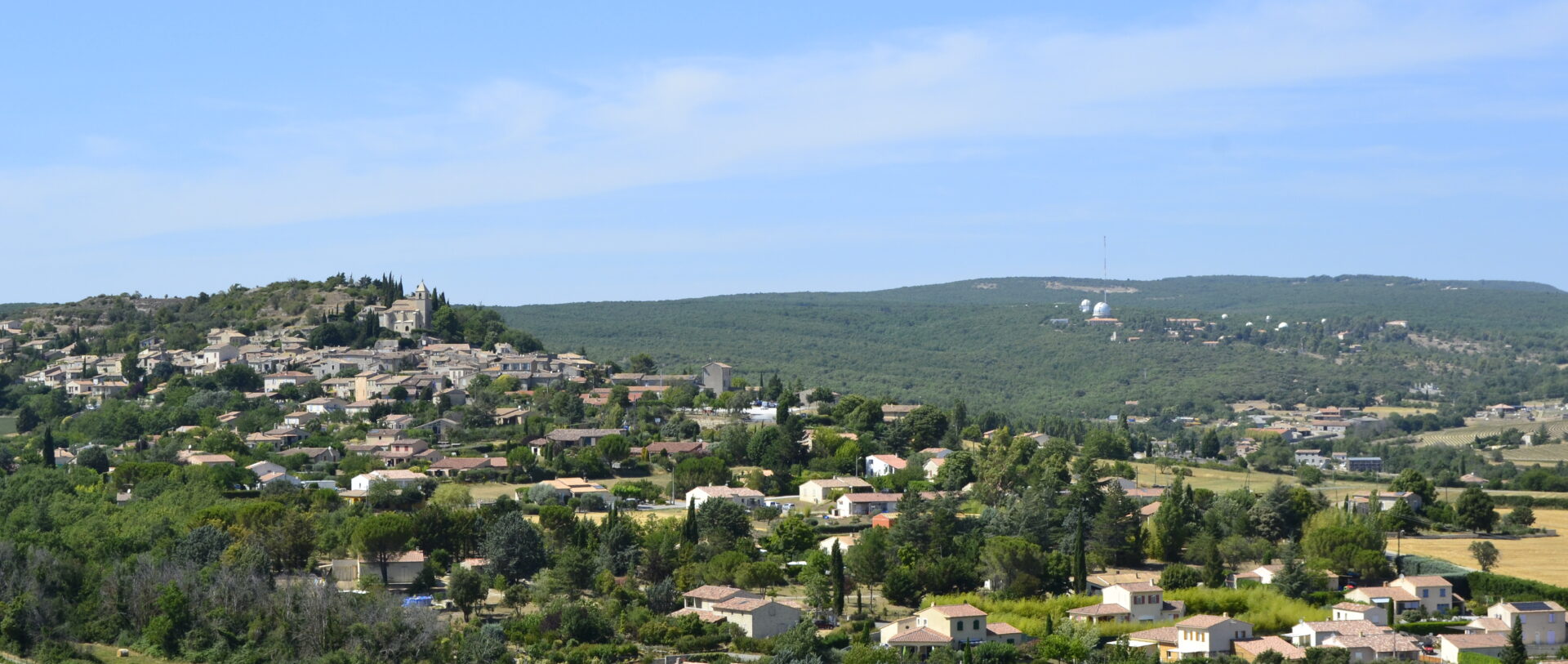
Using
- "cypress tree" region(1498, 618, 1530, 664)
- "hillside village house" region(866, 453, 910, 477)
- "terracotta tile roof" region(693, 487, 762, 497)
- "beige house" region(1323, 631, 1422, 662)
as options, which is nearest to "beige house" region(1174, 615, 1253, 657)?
"beige house" region(1323, 631, 1422, 662)

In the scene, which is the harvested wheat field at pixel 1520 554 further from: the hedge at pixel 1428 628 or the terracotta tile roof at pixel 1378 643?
the terracotta tile roof at pixel 1378 643

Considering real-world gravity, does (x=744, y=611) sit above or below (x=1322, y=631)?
above

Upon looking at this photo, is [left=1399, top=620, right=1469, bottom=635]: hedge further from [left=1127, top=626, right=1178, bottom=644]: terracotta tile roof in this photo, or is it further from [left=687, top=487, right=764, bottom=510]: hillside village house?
[left=687, top=487, right=764, bottom=510]: hillside village house

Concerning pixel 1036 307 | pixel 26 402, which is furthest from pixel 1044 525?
pixel 1036 307

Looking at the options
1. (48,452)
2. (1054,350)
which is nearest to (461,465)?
(48,452)

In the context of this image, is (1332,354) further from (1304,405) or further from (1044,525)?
(1044,525)

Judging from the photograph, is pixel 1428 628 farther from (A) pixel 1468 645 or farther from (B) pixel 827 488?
(B) pixel 827 488
